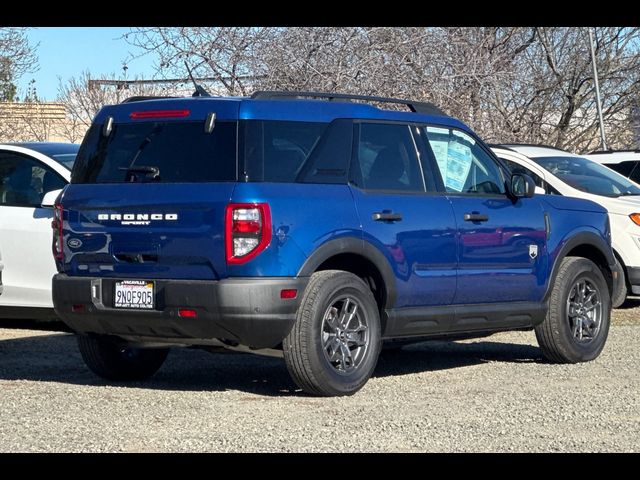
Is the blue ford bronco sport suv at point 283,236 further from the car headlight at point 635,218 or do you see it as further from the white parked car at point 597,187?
the car headlight at point 635,218

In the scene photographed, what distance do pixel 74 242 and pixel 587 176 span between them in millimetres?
8083

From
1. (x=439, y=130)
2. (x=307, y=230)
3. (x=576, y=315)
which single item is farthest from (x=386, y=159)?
(x=576, y=315)

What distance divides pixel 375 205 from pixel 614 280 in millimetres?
3160

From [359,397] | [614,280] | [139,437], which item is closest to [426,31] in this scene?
[614,280]

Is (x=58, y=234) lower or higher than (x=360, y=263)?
higher

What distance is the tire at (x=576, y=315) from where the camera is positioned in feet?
35.2

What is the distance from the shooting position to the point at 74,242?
29.9 feet

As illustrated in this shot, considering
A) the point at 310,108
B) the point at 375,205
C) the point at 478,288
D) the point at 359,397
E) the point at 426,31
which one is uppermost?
the point at 426,31

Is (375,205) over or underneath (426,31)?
underneath

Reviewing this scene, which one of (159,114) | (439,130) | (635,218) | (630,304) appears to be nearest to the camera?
(159,114)

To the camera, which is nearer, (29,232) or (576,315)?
(576,315)

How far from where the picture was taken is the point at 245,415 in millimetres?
8203

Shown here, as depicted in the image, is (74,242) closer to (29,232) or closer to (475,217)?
(29,232)
